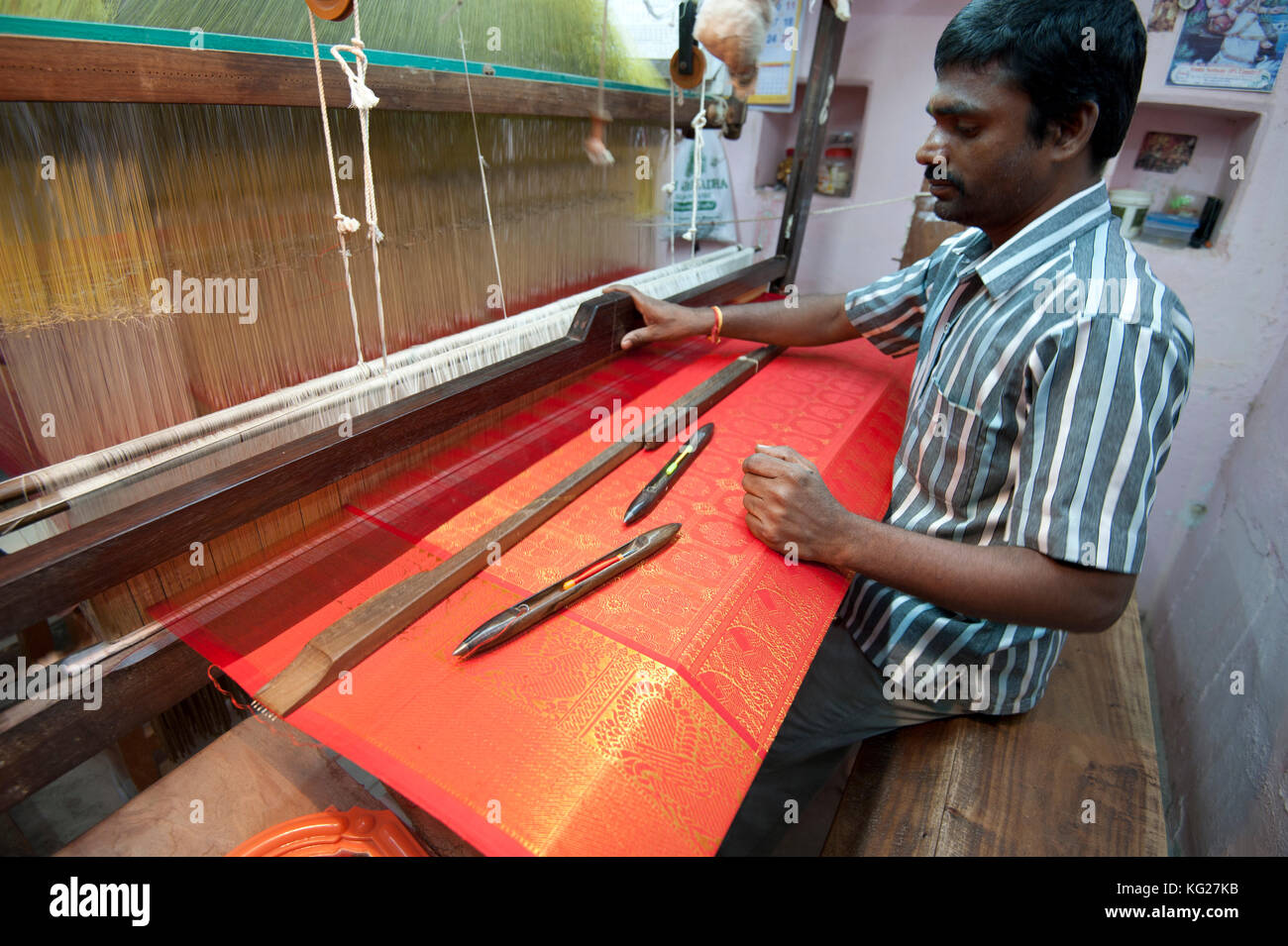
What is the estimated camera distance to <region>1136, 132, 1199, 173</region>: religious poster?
252 centimetres

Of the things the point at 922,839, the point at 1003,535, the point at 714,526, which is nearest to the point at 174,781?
the point at 714,526

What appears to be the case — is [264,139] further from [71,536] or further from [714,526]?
[714,526]

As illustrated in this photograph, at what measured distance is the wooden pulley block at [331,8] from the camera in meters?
0.82

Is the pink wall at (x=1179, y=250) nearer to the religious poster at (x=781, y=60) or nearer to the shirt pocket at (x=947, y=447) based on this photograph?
the religious poster at (x=781, y=60)

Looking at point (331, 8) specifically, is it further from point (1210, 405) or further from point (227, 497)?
point (1210, 405)

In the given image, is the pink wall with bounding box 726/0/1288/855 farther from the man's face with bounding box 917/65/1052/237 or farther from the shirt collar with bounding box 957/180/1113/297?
the man's face with bounding box 917/65/1052/237

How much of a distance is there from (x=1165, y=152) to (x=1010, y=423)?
236 cm

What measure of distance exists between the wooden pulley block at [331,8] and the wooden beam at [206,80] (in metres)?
0.13

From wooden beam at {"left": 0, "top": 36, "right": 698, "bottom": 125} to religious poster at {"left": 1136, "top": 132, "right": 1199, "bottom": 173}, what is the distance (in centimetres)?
260

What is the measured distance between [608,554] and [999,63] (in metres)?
0.98

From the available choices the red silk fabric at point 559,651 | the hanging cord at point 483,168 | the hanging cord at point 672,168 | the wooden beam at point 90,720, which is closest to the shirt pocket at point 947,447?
the red silk fabric at point 559,651

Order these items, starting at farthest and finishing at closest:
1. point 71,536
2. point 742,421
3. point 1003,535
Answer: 1. point 742,421
2. point 1003,535
3. point 71,536

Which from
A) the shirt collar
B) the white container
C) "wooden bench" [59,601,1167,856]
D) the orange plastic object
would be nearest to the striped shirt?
the shirt collar
